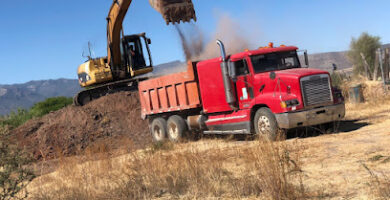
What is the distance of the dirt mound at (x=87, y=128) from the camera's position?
1797 centimetres

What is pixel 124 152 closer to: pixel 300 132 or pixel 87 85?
pixel 300 132

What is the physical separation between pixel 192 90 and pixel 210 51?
1.71 meters

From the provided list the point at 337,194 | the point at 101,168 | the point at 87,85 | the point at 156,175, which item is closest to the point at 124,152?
the point at 101,168

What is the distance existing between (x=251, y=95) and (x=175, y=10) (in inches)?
124

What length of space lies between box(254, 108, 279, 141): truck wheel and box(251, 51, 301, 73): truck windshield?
1.21 m

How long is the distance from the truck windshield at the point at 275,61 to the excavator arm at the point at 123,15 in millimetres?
2218

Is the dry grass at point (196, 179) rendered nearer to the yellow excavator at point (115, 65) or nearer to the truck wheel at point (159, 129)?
the truck wheel at point (159, 129)

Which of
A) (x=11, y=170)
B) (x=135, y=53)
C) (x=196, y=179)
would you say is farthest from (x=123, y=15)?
(x=196, y=179)

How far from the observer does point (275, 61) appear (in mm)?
12391

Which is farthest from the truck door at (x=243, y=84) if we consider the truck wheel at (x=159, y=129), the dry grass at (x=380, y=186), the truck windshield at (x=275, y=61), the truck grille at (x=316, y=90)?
the dry grass at (x=380, y=186)

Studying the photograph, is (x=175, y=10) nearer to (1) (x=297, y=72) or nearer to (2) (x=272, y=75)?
(2) (x=272, y=75)

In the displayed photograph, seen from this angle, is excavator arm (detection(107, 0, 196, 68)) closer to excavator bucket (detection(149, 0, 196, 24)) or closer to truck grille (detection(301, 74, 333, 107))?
excavator bucket (detection(149, 0, 196, 24))

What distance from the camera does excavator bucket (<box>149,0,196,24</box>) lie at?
12.2 metres

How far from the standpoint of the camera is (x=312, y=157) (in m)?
8.38
